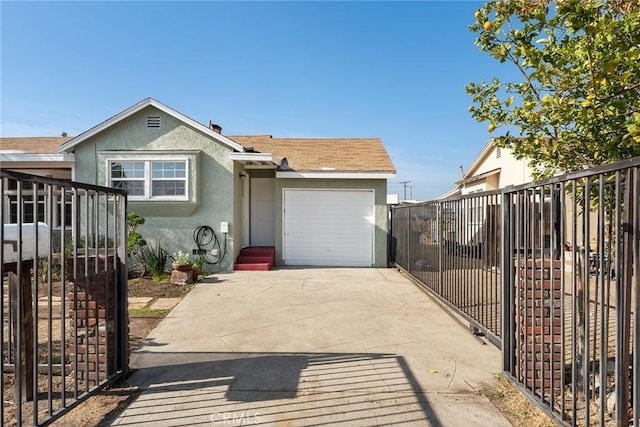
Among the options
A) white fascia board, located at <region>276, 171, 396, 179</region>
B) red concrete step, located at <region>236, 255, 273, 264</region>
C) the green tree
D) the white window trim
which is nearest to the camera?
the green tree

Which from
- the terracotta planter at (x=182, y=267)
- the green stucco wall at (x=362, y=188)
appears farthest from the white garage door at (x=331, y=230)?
the terracotta planter at (x=182, y=267)

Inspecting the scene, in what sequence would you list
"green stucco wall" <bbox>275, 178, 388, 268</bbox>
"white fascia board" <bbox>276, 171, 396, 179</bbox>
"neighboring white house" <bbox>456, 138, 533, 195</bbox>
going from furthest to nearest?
1. "neighboring white house" <bbox>456, 138, 533, 195</bbox>
2. "green stucco wall" <bbox>275, 178, 388, 268</bbox>
3. "white fascia board" <bbox>276, 171, 396, 179</bbox>

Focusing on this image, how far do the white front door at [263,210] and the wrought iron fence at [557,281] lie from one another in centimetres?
742

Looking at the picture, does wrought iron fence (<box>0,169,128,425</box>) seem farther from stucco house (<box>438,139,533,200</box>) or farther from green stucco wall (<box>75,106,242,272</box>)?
stucco house (<box>438,139,533,200</box>)

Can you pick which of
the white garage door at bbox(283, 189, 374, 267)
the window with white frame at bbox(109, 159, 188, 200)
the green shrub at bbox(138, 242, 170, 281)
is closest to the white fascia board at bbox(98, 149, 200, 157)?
the window with white frame at bbox(109, 159, 188, 200)

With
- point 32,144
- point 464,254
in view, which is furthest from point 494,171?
point 32,144

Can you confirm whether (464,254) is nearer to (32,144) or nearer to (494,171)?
(494,171)

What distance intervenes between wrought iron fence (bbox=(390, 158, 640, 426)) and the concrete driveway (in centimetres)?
55

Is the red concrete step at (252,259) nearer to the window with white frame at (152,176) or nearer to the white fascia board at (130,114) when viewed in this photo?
the window with white frame at (152,176)

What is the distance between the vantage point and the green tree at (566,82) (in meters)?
2.79

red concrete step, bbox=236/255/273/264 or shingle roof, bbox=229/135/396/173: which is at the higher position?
shingle roof, bbox=229/135/396/173

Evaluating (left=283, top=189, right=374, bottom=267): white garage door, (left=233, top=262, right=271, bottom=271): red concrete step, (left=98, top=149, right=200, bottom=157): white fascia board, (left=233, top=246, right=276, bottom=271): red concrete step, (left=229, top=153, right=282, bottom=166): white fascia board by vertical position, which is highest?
(left=98, top=149, right=200, bottom=157): white fascia board

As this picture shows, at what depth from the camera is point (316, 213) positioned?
12195 millimetres

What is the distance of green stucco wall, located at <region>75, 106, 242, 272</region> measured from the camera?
10758 mm
